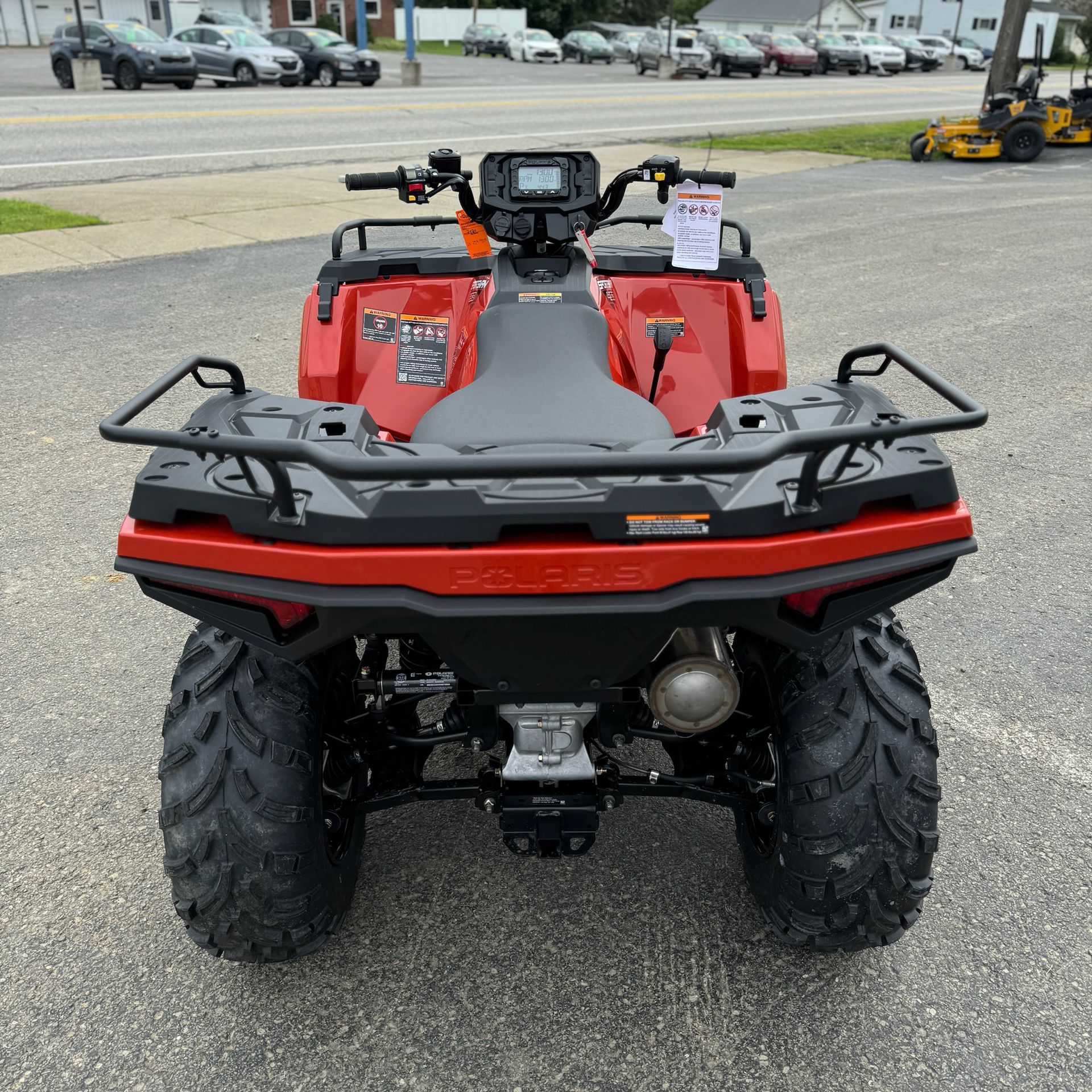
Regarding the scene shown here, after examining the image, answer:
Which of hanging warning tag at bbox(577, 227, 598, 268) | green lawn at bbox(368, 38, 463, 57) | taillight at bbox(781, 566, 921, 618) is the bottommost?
green lawn at bbox(368, 38, 463, 57)

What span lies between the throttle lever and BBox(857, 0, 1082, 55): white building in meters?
75.5

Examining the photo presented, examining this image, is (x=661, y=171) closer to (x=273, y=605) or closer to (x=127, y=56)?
(x=273, y=605)

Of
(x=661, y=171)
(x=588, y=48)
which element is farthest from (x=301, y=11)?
(x=661, y=171)

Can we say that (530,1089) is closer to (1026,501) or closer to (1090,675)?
(1090,675)

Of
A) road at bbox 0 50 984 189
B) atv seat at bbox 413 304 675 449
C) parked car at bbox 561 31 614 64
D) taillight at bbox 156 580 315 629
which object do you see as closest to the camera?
taillight at bbox 156 580 315 629

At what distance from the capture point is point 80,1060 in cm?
221

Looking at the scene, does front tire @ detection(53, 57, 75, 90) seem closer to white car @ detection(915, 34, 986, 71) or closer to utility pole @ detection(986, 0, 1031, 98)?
utility pole @ detection(986, 0, 1031, 98)

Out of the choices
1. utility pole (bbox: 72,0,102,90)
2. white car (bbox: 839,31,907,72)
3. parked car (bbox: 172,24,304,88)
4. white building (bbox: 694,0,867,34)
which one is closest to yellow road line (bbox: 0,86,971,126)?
parked car (bbox: 172,24,304,88)

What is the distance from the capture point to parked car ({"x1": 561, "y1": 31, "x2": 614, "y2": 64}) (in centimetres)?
4288

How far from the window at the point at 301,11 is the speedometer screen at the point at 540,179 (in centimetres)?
6004

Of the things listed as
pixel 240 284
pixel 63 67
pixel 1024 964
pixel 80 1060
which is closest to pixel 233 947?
pixel 80 1060

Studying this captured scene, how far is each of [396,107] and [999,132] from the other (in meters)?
11.3

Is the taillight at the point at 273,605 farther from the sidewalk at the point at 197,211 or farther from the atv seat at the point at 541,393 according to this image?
the sidewalk at the point at 197,211

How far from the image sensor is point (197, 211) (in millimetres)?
10789
